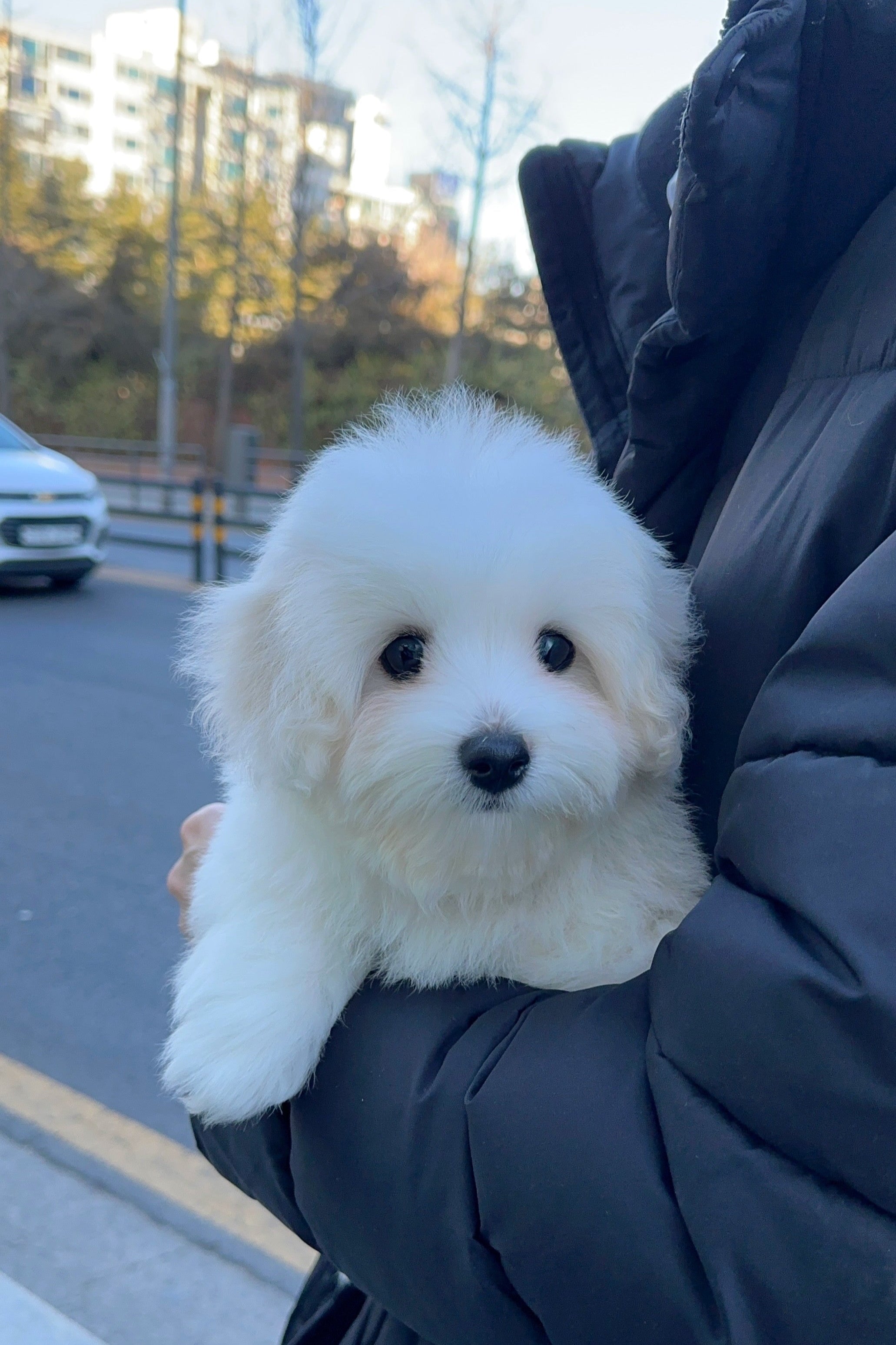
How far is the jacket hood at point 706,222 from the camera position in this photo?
3.87 feet

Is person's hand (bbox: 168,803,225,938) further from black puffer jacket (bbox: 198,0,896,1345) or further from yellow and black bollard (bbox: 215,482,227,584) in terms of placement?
yellow and black bollard (bbox: 215,482,227,584)

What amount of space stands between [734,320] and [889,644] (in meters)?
0.64

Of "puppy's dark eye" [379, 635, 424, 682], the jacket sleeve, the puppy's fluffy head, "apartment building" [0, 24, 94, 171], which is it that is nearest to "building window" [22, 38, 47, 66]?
"apartment building" [0, 24, 94, 171]

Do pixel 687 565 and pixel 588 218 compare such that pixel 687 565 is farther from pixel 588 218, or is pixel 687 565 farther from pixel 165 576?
pixel 165 576

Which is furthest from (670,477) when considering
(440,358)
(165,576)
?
(440,358)

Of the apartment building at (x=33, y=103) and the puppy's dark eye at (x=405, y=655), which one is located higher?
the apartment building at (x=33, y=103)

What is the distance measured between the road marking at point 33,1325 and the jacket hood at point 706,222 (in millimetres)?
1888

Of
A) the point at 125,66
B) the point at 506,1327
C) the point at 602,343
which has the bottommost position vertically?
the point at 506,1327

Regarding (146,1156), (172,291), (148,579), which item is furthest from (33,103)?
(146,1156)

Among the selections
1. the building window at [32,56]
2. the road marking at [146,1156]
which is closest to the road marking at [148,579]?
the road marking at [146,1156]

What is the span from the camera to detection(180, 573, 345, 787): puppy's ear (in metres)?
1.42

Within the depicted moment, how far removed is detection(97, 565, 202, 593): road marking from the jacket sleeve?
1125 cm

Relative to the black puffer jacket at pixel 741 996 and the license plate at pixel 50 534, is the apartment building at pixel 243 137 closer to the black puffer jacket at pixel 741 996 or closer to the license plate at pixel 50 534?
the license plate at pixel 50 534

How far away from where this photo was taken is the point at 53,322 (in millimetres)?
33812
